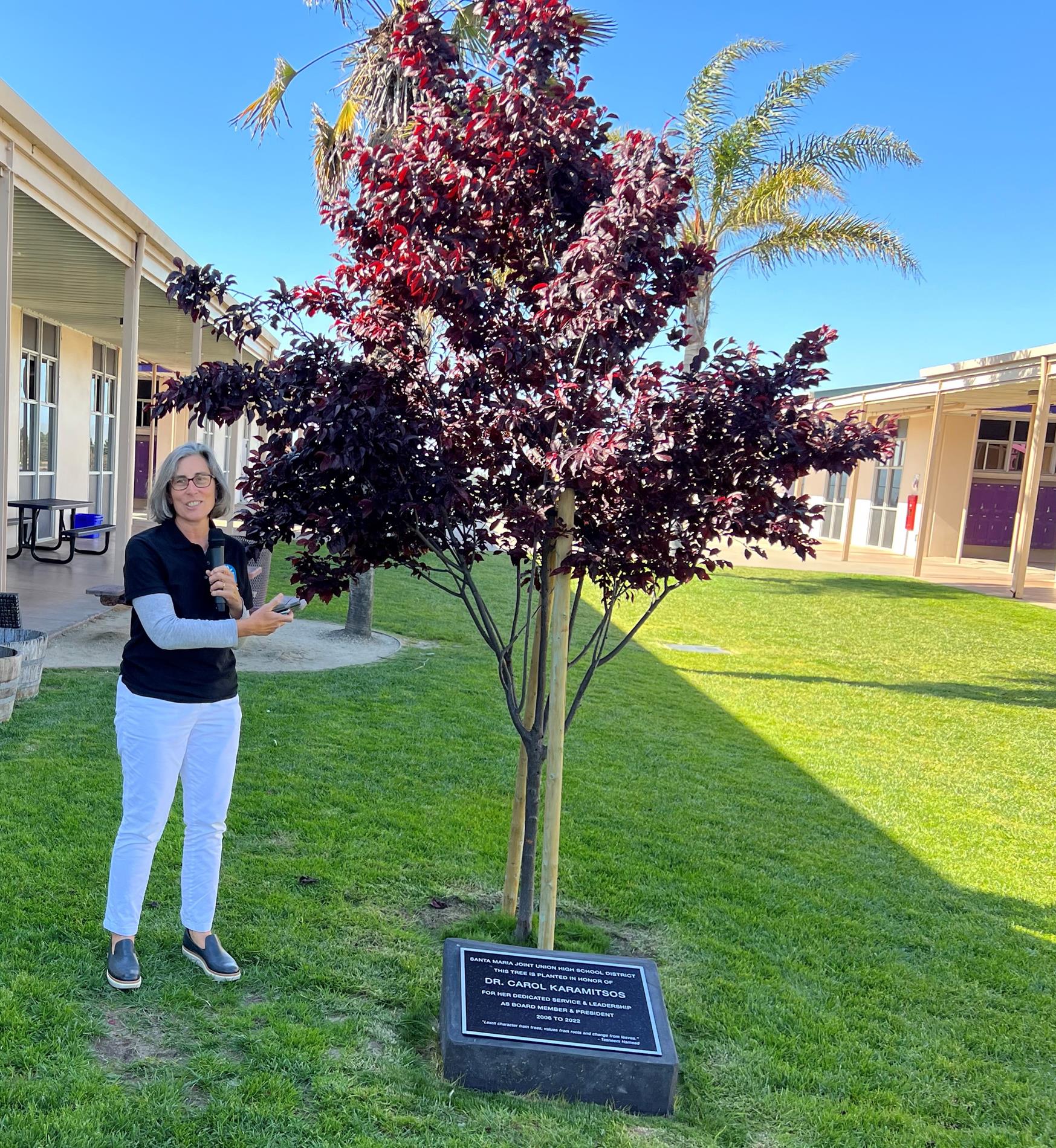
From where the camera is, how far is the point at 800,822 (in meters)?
6.11

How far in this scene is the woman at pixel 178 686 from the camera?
3.20 metres

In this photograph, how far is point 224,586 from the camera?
3205 mm

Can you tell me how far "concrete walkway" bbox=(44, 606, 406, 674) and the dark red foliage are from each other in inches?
186

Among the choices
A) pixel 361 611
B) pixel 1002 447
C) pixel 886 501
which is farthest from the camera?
pixel 886 501

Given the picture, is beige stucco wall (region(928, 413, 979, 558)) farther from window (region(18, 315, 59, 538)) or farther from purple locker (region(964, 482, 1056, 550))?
window (region(18, 315, 59, 538))

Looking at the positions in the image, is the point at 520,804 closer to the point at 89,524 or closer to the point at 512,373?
the point at 512,373

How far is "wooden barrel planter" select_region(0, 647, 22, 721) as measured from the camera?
6.11 metres

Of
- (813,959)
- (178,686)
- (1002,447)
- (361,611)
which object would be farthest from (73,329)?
(1002,447)

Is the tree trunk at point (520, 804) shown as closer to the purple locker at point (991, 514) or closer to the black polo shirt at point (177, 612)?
the black polo shirt at point (177, 612)

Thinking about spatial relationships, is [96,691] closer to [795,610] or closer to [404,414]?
[404,414]

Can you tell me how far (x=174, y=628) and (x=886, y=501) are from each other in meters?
27.9

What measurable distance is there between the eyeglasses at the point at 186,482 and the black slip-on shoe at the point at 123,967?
4.99 ft

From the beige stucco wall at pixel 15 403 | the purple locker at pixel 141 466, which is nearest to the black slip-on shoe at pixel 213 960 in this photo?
the beige stucco wall at pixel 15 403

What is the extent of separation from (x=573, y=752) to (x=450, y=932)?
10.3 ft
